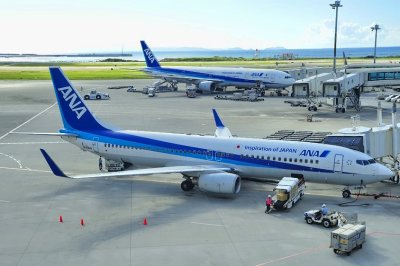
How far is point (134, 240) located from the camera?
2398cm

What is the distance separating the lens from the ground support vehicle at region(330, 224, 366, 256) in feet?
71.7

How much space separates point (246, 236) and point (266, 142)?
9.48 m

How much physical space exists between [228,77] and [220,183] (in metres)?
71.2

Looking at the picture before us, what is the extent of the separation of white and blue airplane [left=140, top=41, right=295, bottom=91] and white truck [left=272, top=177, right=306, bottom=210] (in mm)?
69559

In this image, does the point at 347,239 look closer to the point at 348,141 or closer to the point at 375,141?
the point at 348,141

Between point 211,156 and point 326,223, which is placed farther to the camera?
point 211,156

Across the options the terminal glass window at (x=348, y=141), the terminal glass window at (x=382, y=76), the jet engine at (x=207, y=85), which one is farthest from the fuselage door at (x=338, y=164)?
the jet engine at (x=207, y=85)

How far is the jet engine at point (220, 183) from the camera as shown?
30266 millimetres

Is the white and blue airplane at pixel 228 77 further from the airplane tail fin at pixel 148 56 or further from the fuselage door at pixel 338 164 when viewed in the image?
the fuselage door at pixel 338 164

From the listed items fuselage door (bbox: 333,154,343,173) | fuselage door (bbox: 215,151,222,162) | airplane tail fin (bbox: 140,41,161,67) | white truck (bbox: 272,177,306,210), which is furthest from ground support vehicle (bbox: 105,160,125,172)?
airplane tail fin (bbox: 140,41,161,67)

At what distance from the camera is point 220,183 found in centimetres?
3042

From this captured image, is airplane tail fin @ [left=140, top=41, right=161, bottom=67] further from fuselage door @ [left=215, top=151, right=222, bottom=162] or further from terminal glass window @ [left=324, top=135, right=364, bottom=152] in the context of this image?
fuselage door @ [left=215, top=151, right=222, bottom=162]

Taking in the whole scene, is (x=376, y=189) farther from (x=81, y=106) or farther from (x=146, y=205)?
(x=81, y=106)

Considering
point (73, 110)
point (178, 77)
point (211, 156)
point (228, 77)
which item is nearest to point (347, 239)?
point (211, 156)
